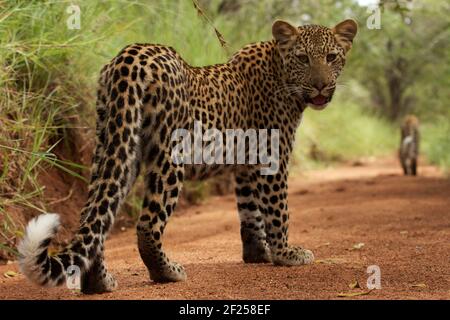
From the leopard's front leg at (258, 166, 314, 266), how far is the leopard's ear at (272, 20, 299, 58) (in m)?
0.93

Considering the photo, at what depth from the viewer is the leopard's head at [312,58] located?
544 centimetres

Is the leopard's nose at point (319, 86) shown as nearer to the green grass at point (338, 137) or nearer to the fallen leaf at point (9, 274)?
the fallen leaf at point (9, 274)

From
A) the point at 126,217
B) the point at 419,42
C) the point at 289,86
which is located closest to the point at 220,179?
the point at 126,217

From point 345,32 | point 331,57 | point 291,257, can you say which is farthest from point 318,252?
point 345,32

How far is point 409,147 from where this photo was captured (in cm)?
1416

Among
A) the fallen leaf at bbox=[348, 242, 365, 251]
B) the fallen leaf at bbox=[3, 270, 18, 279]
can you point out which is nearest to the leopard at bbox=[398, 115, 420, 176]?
the fallen leaf at bbox=[348, 242, 365, 251]

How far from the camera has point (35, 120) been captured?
20.1 ft

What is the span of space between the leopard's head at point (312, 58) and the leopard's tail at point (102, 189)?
159cm

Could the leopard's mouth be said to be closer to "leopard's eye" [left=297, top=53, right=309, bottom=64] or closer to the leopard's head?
the leopard's head

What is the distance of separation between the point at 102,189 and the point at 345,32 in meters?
2.53

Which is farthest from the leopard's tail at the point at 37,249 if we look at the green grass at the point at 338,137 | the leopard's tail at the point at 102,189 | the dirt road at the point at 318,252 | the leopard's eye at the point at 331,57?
the green grass at the point at 338,137

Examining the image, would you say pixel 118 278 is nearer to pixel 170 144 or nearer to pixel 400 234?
pixel 170 144

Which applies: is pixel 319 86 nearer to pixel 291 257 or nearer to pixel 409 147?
pixel 291 257

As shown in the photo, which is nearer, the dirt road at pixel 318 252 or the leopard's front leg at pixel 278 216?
the dirt road at pixel 318 252
